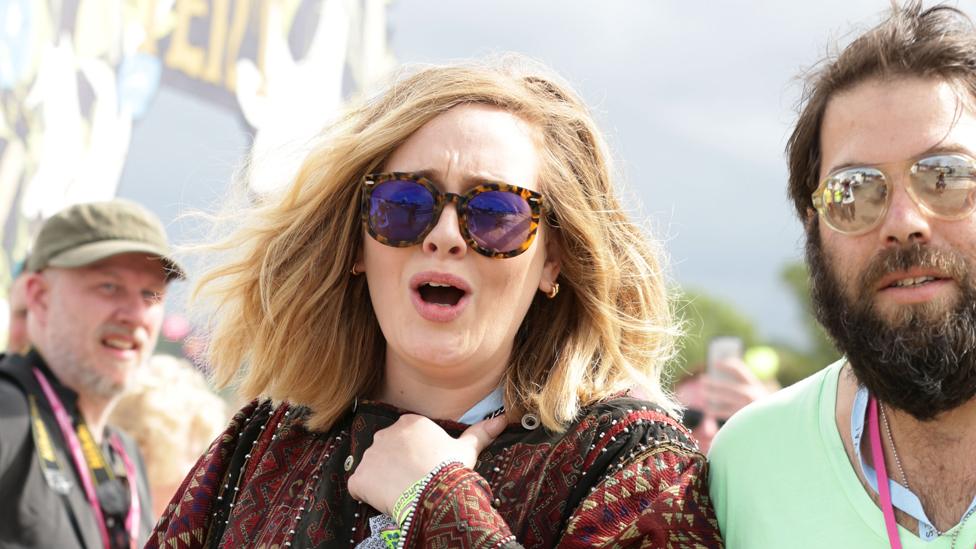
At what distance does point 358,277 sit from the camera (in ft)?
10.1

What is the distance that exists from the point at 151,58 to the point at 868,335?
1098 cm

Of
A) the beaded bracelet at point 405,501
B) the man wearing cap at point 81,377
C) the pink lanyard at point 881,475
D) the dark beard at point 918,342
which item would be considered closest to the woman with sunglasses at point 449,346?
the beaded bracelet at point 405,501

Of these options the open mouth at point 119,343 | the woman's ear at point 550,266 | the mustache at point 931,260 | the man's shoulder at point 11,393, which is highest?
the mustache at point 931,260

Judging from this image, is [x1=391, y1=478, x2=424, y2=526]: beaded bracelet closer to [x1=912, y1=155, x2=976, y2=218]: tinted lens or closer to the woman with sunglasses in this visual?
the woman with sunglasses

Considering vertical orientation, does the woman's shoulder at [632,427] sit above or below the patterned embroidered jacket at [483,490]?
above

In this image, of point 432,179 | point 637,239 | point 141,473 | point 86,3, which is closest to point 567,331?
point 637,239

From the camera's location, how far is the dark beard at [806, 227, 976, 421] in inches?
88.6

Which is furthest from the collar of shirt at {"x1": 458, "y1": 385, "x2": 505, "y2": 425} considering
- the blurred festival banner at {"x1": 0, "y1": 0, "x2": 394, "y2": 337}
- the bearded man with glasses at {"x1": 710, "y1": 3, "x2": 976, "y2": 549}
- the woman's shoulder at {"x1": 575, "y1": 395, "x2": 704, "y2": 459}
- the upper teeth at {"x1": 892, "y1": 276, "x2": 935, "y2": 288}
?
the blurred festival banner at {"x1": 0, "y1": 0, "x2": 394, "y2": 337}

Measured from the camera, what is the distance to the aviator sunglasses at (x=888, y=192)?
89.4 inches

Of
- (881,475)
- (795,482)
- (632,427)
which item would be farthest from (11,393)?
(881,475)

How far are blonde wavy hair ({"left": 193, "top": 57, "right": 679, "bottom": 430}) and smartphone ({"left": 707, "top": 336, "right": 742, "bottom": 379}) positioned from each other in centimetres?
194

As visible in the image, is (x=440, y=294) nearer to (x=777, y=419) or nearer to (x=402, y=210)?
(x=402, y=210)

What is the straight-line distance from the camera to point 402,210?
2664 mm

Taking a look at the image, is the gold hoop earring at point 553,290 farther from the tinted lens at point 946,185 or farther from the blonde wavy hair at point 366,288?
the tinted lens at point 946,185
